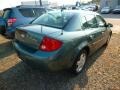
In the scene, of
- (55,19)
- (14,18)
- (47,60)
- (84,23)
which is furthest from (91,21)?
(14,18)

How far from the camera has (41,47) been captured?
3.95 metres

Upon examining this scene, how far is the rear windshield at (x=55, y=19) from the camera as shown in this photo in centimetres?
466

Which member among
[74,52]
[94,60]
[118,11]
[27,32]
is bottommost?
[118,11]

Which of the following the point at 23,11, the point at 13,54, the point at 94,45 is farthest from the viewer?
the point at 23,11

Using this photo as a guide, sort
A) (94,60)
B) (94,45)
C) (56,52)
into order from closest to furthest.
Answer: (56,52) → (94,45) → (94,60)

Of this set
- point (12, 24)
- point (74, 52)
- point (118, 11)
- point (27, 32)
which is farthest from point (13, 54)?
point (118, 11)

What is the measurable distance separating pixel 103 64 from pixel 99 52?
119 centimetres

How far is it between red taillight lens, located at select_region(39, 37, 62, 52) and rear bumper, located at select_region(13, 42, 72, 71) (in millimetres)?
102

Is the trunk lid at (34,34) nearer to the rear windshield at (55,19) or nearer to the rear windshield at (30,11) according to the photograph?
the rear windshield at (55,19)

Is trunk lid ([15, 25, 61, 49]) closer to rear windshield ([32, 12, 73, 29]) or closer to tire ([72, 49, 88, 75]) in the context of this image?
rear windshield ([32, 12, 73, 29])

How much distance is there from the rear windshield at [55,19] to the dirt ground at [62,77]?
126cm

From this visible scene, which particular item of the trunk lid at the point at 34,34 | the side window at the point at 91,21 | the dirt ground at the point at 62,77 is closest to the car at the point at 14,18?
the dirt ground at the point at 62,77

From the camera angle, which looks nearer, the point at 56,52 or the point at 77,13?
the point at 56,52

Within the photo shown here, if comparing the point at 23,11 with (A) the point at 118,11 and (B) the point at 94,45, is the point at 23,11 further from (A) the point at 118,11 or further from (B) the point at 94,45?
(A) the point at 118,11
